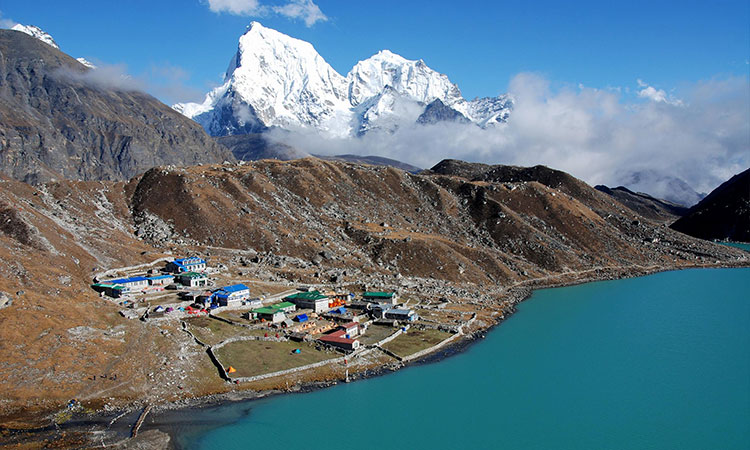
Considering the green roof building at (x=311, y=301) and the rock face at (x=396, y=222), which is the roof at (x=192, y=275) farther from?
the rock face at (x=396, y=222)

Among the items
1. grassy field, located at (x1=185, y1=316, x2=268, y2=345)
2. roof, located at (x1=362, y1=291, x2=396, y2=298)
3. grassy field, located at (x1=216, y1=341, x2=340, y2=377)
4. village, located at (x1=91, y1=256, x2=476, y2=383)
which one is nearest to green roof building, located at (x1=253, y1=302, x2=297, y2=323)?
village, located at (x1=91, y1=256, x2=476, y2=383)

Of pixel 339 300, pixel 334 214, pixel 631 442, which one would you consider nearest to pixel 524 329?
pixel 339 300

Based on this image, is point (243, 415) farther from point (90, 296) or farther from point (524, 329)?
point (524, 329)

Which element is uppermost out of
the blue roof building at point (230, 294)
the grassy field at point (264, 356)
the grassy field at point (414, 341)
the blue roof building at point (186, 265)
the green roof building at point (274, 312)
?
the blue roof building at point (186, 265)

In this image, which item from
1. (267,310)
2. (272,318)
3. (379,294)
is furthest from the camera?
(379,294)

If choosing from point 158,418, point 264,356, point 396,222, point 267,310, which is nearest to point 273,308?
point 267,310

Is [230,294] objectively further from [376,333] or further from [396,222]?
[396,222]

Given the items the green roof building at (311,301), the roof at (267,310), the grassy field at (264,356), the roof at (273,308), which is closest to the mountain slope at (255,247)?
the grassy field at (264,356)
